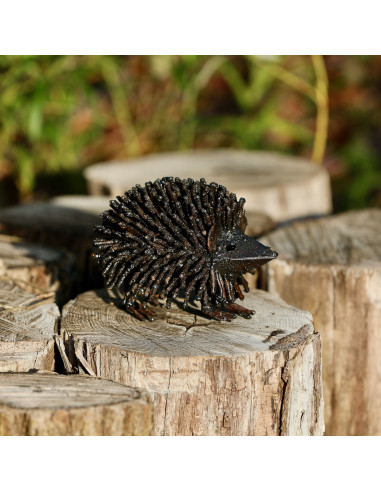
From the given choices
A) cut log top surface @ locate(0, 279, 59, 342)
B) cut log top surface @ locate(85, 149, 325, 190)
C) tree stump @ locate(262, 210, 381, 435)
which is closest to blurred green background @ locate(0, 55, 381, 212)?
cut log top surface @ locate(85, 149, 325, 190)

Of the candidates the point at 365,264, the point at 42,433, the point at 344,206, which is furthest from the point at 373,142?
the point at 42,433

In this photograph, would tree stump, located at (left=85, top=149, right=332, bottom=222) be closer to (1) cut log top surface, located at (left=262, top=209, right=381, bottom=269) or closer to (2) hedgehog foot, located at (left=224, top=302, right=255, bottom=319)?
(1) cut log top surface, located at (left=262, top=209, right=381, bottom=269)

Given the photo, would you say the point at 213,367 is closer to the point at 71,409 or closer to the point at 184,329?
the point at 184,329

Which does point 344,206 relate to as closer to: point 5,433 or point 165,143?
point 165,143

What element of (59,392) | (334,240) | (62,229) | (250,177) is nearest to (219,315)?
(59,392)

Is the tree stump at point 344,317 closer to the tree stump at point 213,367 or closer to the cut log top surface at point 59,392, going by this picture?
the tree stump at point 213,367

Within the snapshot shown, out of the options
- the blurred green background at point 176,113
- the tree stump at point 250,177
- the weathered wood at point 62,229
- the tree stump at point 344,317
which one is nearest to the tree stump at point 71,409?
the tree stump at point 344,317
